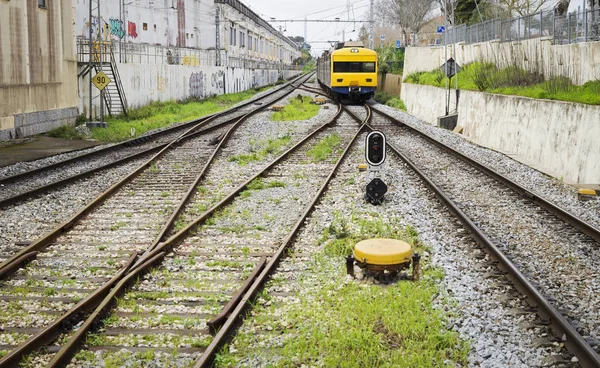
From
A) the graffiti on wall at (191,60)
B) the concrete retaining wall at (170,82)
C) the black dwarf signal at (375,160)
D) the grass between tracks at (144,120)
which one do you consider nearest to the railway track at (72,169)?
Answer: the grass between tracks at (144,120)

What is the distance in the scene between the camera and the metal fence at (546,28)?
1934 centimetres

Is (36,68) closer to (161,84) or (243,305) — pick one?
(161,84)

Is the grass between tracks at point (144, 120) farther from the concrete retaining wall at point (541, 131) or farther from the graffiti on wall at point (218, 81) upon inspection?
the concrete retaining wall at point (541, 131)

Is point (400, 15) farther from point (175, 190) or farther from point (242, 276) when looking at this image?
point (242, 276)

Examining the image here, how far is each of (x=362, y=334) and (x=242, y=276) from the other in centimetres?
217

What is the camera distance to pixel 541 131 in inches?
695

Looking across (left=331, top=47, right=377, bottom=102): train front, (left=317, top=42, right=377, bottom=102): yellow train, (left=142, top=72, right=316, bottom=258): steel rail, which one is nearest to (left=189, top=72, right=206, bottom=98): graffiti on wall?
(left=317, top=42, right=377, bottom=102): yellow train

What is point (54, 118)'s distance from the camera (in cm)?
2427

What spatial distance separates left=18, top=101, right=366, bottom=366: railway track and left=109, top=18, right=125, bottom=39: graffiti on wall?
116ft

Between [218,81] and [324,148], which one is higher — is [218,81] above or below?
above

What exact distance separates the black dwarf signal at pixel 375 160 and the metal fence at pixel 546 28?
11182 mm

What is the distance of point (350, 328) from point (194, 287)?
204 cm

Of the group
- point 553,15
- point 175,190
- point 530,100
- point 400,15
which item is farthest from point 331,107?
point 400,15

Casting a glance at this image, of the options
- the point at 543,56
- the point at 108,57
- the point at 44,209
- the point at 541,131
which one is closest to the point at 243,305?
the point at 44,209
